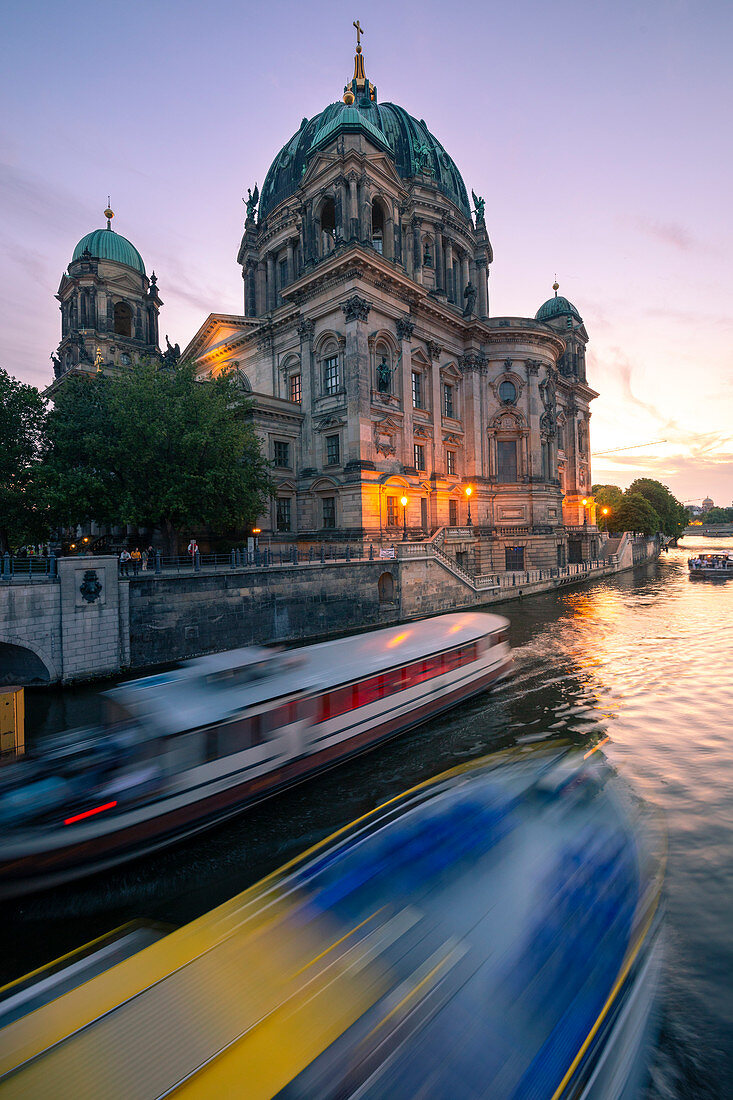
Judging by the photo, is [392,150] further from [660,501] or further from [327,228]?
[660,501]

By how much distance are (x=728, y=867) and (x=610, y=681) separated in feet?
30.7

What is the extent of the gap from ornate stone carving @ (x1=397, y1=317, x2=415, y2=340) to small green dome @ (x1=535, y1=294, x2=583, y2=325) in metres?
38.4

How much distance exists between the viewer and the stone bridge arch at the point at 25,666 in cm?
1616

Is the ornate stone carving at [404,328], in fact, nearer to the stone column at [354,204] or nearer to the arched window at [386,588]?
the stone column at [354,204]

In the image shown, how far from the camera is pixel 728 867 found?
24.4 feet

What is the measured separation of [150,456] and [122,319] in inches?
1774

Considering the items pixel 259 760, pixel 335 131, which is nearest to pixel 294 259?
pixel 335 131

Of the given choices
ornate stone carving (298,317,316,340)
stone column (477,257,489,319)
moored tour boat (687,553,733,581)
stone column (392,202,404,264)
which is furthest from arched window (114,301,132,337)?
moored tour boat (687,553,733,581)

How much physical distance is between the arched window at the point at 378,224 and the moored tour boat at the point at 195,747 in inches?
1468

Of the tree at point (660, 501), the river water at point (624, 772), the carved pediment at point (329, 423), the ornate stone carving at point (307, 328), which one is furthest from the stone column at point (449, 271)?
the tree at point (660, 501)

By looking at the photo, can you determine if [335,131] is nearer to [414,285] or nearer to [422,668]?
[414,285]

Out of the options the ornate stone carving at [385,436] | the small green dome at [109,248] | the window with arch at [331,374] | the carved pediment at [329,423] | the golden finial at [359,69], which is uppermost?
the golden finial at [359,69]

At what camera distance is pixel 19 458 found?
25.3 metres

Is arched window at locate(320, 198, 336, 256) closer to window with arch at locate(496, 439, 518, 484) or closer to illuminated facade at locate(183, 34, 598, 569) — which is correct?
illuminated facade at locate(183, 34, 598, 569)
